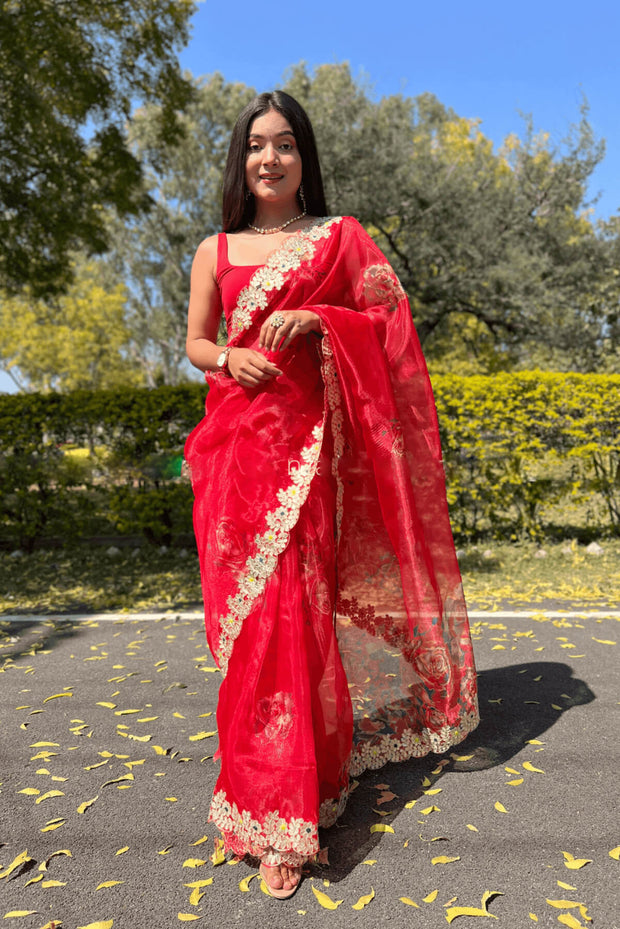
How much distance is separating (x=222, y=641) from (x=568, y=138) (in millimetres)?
21664

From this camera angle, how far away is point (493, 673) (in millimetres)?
3943

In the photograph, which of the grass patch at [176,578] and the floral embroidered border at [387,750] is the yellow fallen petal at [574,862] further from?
the grass patch at [176,578]

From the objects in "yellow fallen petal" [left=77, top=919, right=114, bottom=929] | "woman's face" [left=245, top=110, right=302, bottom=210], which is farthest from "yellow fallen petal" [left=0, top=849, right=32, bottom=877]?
"woman's face" [left=245, top=110, right=302, bottom=210]

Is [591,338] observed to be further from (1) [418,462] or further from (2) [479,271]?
(1) [418,462]

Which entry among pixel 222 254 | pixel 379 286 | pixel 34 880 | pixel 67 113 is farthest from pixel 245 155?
pixel 67 113

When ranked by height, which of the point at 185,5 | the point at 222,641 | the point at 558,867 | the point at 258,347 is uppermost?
the point at 185,5

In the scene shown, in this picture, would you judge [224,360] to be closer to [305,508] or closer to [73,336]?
[305,508]

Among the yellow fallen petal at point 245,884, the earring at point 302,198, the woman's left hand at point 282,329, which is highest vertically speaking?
the earring at point 302,198

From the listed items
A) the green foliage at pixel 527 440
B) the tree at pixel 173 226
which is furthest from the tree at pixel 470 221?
the green foliage at pixel 527 440

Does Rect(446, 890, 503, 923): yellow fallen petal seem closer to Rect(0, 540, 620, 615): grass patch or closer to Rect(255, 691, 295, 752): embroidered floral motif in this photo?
Rect(255, 691, 295, 752): embroidered floral motif

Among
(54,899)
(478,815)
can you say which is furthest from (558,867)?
(54,899)

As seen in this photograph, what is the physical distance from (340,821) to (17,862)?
107 cm

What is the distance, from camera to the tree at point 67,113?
988 cm

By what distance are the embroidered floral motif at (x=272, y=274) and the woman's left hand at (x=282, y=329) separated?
14 cm
